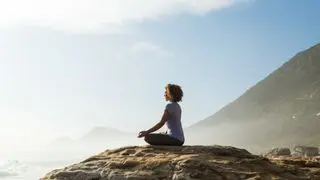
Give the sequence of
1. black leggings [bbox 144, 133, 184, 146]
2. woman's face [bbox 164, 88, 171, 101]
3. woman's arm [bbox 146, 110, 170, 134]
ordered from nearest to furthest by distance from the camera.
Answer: black leggings [bbox 144, 133, 184, 146], woman's arm [bbox 146, 110, 170, 134], woman's face [bbox 164, 88, 171, 101]

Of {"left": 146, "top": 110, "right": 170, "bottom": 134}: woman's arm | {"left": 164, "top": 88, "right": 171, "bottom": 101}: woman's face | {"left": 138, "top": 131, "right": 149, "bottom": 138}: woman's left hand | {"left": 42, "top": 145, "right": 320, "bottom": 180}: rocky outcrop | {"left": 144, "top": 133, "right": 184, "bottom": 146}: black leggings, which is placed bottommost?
{"left": 42, "top": 145, "right": 320, "bottom": 180}: rocky outcrop

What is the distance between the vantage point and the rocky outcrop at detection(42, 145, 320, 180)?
697 inches

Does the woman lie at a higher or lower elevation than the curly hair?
lower

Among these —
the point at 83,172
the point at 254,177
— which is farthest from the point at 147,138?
the point at 254,177

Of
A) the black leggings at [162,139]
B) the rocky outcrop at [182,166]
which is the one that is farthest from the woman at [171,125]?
the rocky outcrop at [182,166]

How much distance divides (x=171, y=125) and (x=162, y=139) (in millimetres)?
730

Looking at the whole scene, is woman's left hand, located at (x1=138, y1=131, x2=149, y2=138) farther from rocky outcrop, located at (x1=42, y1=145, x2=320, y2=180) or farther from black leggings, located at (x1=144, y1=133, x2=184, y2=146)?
rocky outcrop, located at (x1=42, y1=145, x2=320, y2=180)

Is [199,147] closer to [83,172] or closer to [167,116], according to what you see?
[167,116]

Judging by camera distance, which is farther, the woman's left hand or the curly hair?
the curly hair

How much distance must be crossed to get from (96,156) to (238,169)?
5.96 m

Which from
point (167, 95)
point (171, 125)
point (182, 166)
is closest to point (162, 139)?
point (171, 125)

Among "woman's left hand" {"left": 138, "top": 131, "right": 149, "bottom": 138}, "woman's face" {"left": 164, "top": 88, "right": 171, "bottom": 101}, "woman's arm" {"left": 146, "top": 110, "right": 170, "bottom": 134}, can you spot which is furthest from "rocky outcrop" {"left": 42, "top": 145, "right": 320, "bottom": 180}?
"woman's face" {"left": 164, "top": 88, "right": 171, "bottom": 101}

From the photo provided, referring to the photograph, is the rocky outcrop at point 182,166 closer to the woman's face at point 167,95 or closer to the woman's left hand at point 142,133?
the woman's left hand at point 142,133

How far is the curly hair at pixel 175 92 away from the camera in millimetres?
21406
